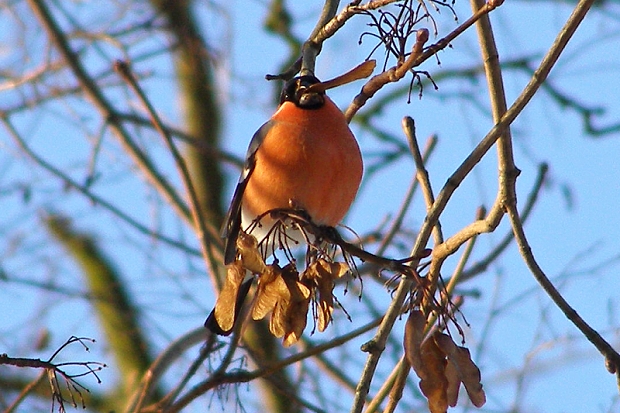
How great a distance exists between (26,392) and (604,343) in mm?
1375

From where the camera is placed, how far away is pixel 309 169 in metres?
2.57

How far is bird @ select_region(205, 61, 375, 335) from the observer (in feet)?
8.44

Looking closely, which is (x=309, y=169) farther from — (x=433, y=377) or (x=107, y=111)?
(x=107, y=111)

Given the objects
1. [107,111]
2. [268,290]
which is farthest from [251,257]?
[107,111]

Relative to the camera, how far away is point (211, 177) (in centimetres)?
713

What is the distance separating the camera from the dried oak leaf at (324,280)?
1804 millimetres

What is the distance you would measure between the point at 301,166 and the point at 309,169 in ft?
0.09

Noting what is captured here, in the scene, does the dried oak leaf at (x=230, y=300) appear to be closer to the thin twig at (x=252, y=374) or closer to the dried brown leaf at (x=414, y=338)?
the dried brown leaf at (x=414, y=338)

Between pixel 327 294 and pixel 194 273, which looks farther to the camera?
pixel 194 273

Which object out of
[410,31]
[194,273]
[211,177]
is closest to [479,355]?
[194,273]

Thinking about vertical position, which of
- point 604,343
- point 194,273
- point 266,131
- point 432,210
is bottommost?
point 604,343

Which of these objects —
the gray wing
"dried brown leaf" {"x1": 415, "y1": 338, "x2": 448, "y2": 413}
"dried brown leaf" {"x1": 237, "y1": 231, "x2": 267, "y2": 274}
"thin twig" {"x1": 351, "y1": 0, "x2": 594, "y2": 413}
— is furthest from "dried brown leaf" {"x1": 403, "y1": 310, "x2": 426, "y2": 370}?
the gray wing

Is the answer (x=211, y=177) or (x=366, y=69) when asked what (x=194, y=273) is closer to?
(x=211, y=177)

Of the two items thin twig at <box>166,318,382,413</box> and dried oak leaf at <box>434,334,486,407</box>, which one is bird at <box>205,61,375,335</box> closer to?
thin twig at <box>166,318,382,413</box>
